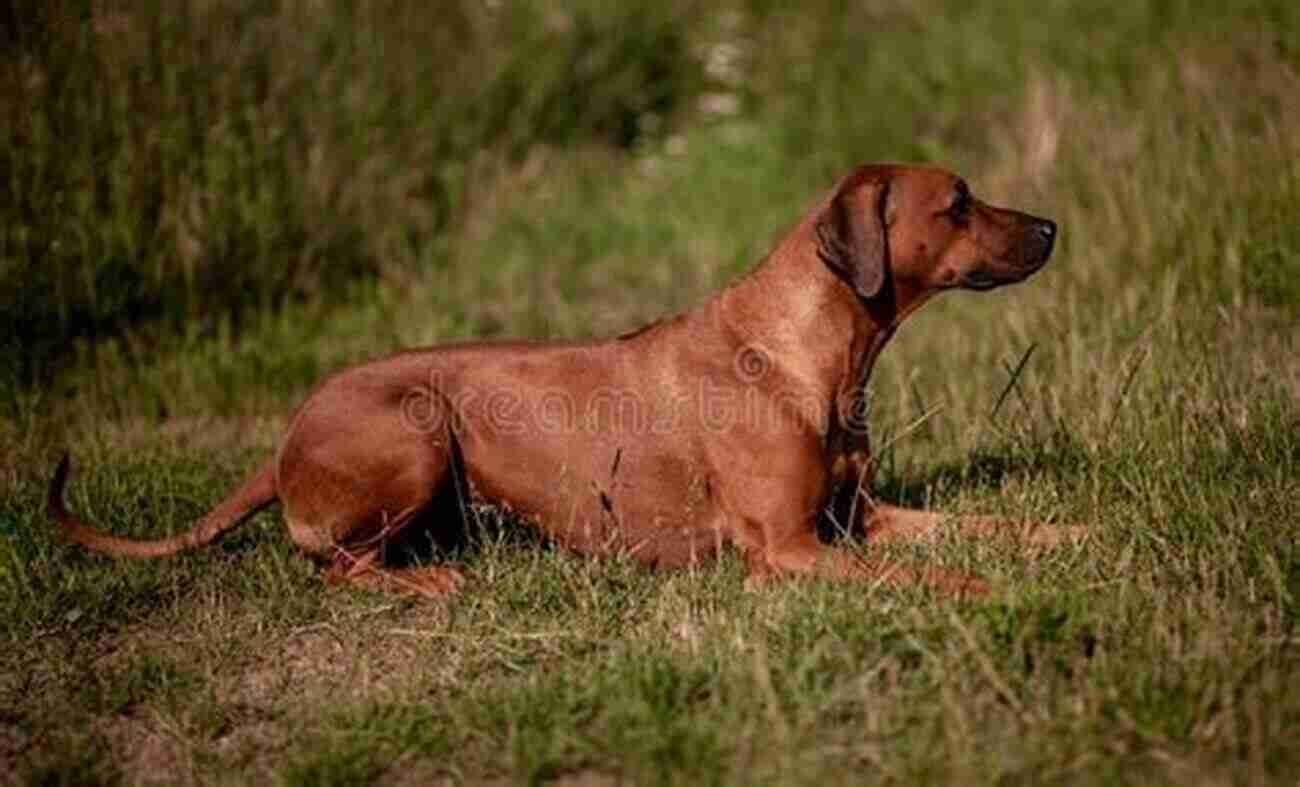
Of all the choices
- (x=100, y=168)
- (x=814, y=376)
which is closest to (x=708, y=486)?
(x=814, y=376)

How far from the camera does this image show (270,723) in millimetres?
4203

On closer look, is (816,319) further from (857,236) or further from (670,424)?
(670,424)

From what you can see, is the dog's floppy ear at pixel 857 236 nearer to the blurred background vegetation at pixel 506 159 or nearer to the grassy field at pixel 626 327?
the grassy field at pixel 626 327

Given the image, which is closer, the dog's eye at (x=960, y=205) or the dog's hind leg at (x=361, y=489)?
the dog's eye at (x=960, y=205)

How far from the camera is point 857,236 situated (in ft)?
16.1

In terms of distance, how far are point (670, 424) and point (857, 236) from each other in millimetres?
832

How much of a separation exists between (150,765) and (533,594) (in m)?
1.21

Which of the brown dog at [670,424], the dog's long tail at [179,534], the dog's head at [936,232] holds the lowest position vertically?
the dog's long tail at [179,534]

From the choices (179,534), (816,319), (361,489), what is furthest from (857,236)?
(179,534)

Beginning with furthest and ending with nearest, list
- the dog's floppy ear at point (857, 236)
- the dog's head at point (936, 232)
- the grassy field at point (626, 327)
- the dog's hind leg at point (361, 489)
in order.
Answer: the dog's hind leg at point (361, 489)
the dog's head at point (936, 232)
the dog's floppy ear at point (857, 236)
the grassy field at point (626, 327)

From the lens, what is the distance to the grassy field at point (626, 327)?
12.6 ft

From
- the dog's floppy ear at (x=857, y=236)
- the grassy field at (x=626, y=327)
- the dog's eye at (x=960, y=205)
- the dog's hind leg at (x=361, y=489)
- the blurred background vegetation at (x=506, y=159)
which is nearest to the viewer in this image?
the grassy field at (x=626, y=327)

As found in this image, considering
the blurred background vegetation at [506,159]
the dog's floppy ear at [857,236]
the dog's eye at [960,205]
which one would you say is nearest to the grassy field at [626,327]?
the blurred background vegetation at [506,159]

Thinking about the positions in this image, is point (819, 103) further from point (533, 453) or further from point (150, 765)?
point (150, 765)
